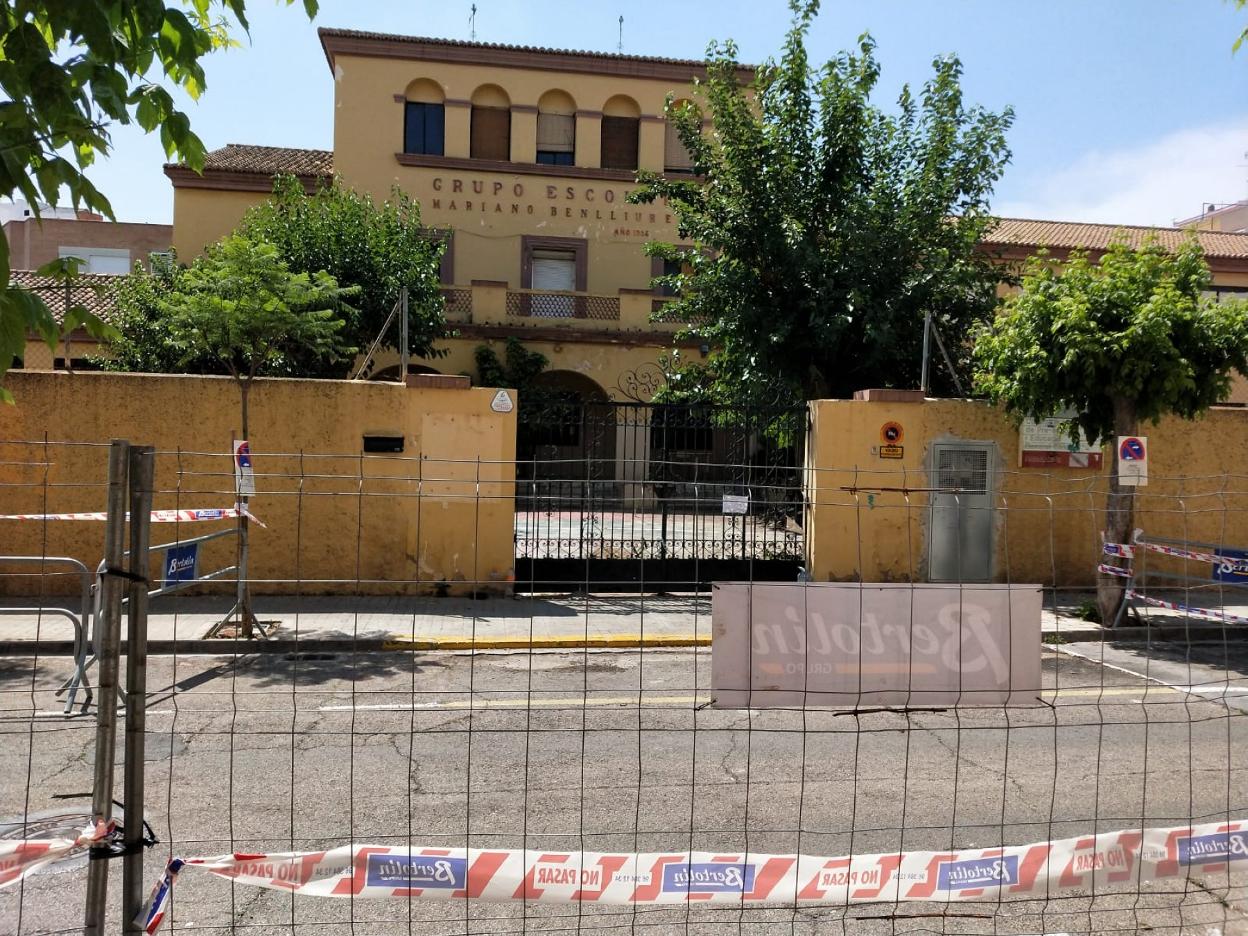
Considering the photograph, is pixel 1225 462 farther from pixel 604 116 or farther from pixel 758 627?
pixel 604 116

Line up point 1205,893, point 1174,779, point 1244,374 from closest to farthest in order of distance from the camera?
point 1205,893 < point 1174,779 < point 1244,374

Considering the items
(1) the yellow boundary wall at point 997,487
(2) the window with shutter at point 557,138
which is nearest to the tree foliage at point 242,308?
(1) the yellow boundary wall at point 997,487

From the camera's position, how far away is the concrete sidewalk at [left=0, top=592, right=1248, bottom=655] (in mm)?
9758

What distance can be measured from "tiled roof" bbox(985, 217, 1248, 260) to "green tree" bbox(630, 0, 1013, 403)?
964cm

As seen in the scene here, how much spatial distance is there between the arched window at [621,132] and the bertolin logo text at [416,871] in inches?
961

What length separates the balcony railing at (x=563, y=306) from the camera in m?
24.5

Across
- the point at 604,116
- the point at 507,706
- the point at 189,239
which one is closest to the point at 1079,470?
the point at 507,706

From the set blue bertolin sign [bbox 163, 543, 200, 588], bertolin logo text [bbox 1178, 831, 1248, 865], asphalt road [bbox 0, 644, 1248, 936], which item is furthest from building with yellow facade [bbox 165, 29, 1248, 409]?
bertolin logo text [bbox 1178, 831, 1248, 865]

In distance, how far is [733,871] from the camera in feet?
12.0

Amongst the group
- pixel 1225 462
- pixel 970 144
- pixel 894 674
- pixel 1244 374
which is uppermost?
pixel 970 144

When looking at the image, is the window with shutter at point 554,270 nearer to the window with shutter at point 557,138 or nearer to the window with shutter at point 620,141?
the window with shutter at point 557,138

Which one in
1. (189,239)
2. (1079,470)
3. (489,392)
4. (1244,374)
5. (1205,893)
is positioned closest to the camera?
(1205,893)

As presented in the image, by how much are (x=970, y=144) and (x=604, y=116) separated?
40.7 ft

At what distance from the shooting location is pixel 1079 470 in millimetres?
13641
